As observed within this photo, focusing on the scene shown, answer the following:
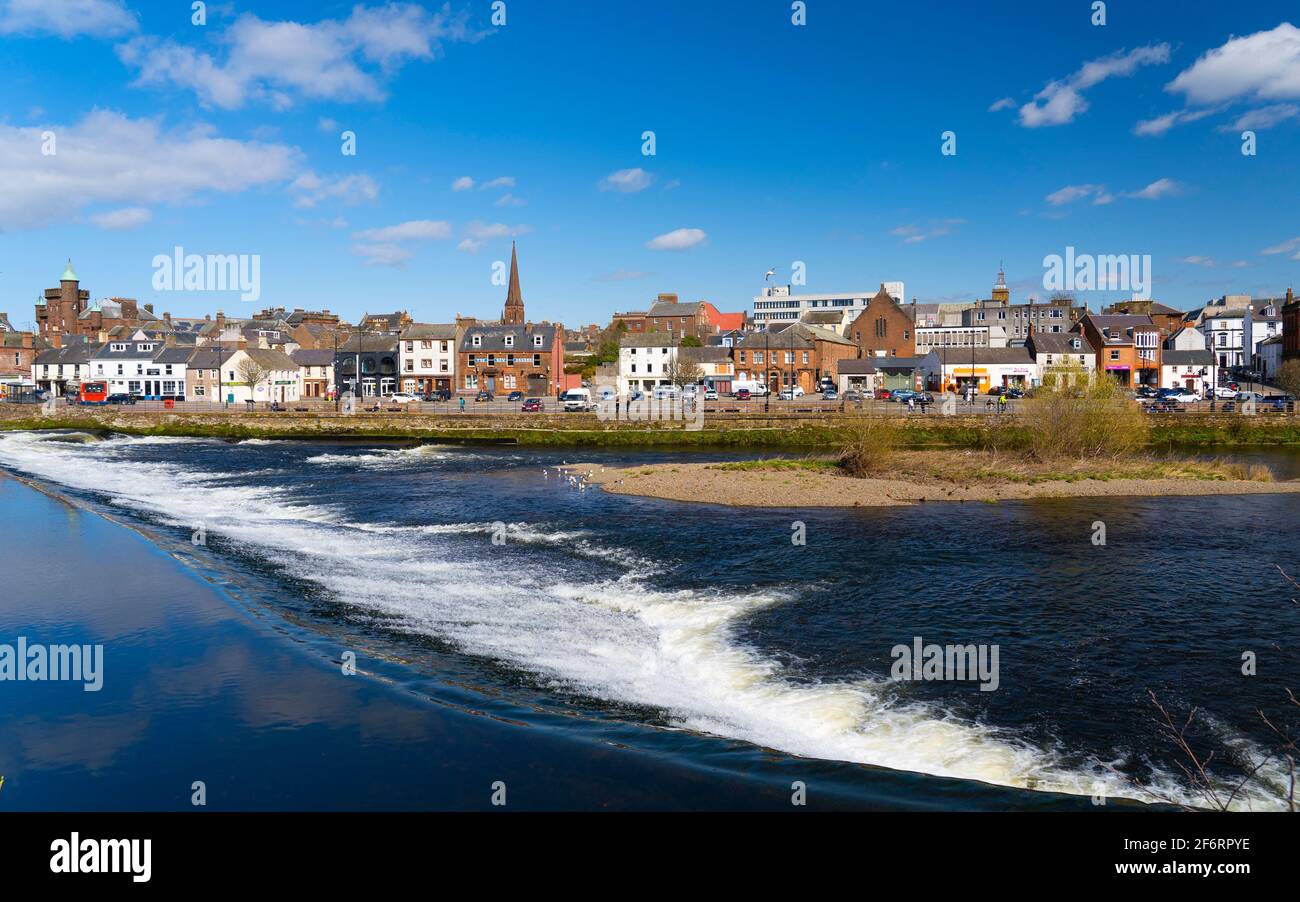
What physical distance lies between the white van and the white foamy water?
4216 cm

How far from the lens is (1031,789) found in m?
12.5

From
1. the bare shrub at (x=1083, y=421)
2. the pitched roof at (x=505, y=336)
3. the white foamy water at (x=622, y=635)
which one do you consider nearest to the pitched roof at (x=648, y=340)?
the pitched roof at (x=505, y=336)

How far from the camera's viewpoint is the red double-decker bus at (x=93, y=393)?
331ft

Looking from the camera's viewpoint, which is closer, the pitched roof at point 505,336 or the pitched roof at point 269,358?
the pitched roof at point 269,358

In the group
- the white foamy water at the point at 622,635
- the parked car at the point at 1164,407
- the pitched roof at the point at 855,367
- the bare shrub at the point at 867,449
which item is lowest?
the white foamy water at the point at 622,635

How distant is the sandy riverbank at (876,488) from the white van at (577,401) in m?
33.8

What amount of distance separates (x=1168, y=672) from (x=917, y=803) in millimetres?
8305

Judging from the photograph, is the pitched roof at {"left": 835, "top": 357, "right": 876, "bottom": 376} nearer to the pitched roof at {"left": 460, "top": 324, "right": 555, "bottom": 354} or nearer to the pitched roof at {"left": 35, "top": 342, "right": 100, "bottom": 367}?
the pitched roof at {"left": 460, "top": 324, "right": 555, "bottom": 354}

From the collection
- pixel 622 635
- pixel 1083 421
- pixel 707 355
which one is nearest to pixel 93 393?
pixel 707 355

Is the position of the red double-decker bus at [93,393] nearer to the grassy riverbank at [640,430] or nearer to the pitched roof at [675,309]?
the grassy riverbank at [640,430]

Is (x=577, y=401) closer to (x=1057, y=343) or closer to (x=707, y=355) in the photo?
(x=707, y=355)

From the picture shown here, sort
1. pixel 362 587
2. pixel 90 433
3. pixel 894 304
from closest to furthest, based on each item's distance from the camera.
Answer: pixel 362 587
pixel 90 433
pixel 894 304

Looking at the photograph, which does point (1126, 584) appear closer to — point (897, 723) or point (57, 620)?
point (897, 723)
